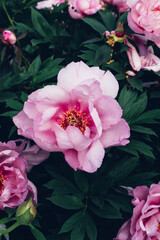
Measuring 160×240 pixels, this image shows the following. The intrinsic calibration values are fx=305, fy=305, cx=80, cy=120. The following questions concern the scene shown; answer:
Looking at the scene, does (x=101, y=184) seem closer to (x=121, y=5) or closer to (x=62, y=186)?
(x=62, y=186)

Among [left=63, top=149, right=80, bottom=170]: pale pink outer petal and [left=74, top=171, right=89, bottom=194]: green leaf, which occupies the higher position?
[left=63, top=149, right=80, bottom=170]: pale pink outer petal

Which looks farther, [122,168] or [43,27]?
[43,27]

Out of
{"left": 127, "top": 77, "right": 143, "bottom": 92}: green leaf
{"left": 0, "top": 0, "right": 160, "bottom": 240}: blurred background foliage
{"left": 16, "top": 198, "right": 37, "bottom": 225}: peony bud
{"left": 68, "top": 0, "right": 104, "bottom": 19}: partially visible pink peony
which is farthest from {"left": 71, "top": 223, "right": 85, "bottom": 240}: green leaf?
{"left": 68, "top": 0, "right": 104, "bottom": 19}: partially visible pink peony

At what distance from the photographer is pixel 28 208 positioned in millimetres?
663

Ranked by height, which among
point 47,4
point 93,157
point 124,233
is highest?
point 47,4

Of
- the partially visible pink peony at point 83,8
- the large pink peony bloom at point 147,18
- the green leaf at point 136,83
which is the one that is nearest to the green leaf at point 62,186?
the green leaf at point 136,83

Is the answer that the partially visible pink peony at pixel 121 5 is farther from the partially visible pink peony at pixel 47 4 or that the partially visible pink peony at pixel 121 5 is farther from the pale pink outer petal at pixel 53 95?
the pale pink outer petal at pixel 53 95

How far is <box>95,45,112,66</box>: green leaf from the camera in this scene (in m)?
0.86

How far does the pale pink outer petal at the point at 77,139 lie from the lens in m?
0.60

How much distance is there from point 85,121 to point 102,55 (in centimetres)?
27

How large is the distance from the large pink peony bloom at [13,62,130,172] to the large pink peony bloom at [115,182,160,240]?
0.56ft

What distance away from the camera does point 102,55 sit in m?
0.87

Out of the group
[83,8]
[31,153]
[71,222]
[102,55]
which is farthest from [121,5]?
[71,222]

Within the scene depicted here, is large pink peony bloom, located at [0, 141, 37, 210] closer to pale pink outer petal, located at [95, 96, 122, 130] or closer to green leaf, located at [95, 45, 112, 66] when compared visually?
pale pink outer petal, located at [95, 96, 122, 130]
